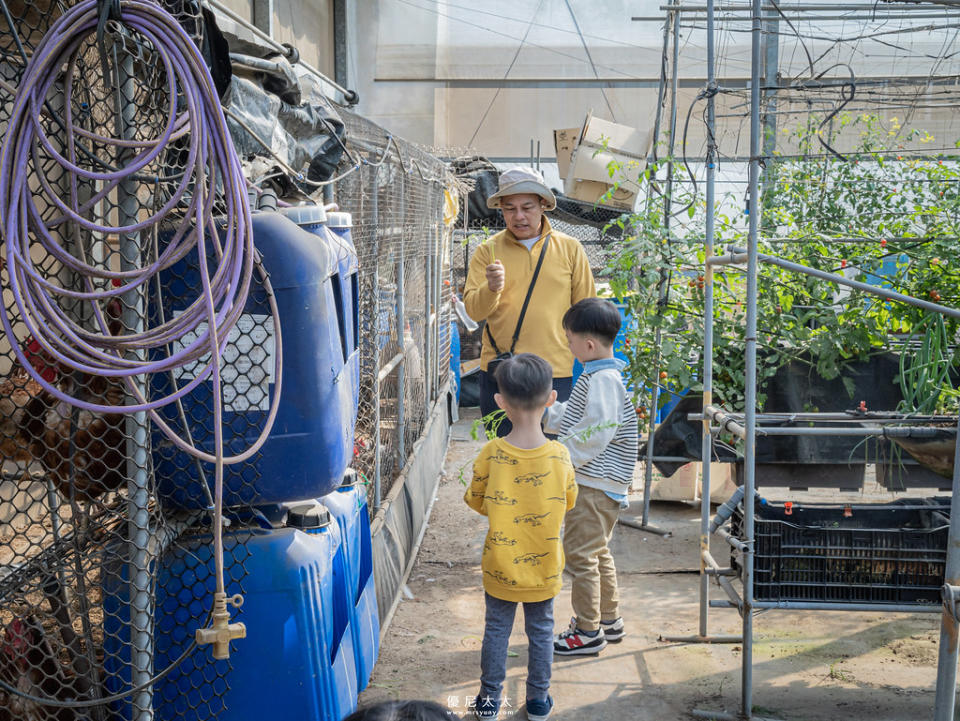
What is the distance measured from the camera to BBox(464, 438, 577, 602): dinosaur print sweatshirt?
10.8 feet

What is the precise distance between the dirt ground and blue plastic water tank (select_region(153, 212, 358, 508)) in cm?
136

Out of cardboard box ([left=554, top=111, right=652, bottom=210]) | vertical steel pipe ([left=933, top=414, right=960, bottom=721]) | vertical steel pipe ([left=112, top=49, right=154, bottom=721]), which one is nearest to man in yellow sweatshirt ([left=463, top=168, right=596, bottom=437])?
vertical steel pipe ([left=933, top=414, right=960, bottom=721])

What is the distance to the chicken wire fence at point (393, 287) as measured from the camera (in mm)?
4422

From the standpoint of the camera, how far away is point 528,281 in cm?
461

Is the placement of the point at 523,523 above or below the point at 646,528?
above

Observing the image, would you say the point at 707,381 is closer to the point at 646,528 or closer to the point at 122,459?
the point at 646,528

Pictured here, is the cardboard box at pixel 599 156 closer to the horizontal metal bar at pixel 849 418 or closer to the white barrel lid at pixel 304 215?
the horizontal metal bar at pixel 849 418

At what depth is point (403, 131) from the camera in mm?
18250

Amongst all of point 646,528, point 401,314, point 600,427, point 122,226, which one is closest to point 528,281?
point 600,427

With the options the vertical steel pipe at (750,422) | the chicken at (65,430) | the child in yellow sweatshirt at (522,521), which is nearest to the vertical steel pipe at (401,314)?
the child in yellow sweatshirt at (522,521)

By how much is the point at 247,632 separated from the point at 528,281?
2566mm

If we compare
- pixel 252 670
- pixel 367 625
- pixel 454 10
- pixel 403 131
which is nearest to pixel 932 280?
pixel 367 625

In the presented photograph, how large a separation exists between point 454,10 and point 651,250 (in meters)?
14.8

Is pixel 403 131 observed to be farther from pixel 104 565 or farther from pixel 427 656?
pixel 104 565
